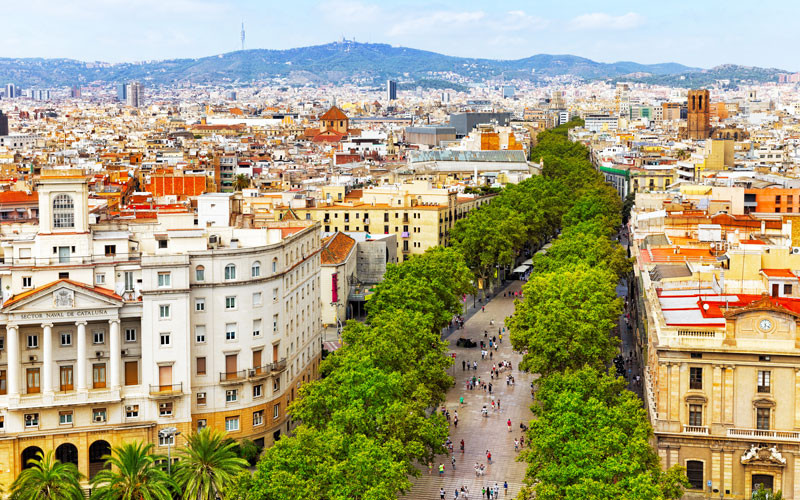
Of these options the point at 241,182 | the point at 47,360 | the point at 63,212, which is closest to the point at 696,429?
the point at 47,360

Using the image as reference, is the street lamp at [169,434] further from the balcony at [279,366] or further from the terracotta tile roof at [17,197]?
the terracotta tile roof at [17,197]

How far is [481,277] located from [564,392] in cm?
6241

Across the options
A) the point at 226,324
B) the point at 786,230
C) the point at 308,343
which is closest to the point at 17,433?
the point at 226,324

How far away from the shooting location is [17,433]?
59.6 m

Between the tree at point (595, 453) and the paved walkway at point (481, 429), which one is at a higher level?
the tree at point (595, 453)

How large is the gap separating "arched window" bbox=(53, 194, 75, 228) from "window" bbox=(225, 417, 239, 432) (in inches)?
548

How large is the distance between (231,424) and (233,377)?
2.62m

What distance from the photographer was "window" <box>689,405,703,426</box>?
54.8 m

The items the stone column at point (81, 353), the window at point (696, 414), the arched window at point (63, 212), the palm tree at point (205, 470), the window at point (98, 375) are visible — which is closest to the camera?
the palm tree at point (205, 470)

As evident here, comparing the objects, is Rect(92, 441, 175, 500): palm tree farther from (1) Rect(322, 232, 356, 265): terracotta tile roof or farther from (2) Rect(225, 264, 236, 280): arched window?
(1) Rect(322, 232, 356, 265): terracotta tile roof

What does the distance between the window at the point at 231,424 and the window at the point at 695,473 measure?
24645 mm

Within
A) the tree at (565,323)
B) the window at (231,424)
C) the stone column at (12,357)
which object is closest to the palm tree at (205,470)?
the window at (231,424)

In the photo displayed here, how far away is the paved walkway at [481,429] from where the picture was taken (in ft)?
193

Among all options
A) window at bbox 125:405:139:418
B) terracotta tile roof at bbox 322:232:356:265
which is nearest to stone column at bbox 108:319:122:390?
window at bbox 125:405:139:418
